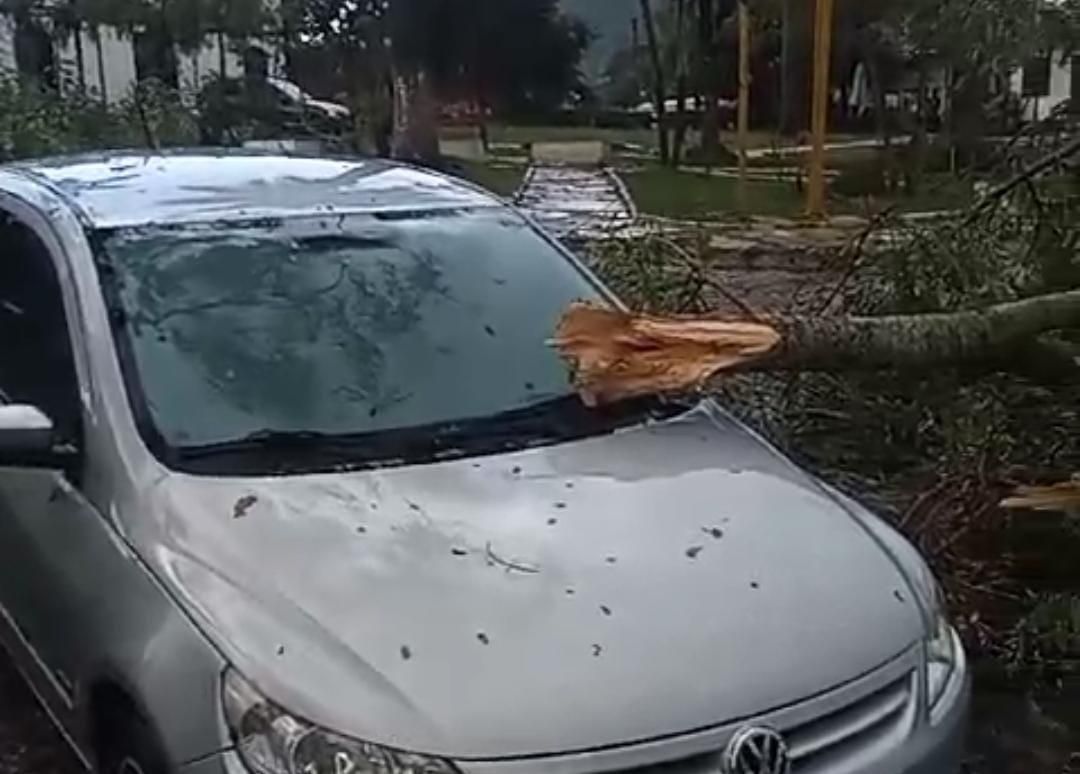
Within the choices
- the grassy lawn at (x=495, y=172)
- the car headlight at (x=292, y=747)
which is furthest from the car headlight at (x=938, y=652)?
the grassy lawn at (x=495, y=172)

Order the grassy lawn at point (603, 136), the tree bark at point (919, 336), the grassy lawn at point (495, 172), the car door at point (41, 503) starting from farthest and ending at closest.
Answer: the grassy lawn at point (603, 136)
the grassy lawn at point (495, 172)
the tree bark at point (919, 336)
the car door at point (41, 503)

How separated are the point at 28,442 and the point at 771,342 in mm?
1866

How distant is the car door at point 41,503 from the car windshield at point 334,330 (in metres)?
0.22

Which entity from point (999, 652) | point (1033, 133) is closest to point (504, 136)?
point (1033, 133)

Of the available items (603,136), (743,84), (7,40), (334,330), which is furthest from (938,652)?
(603,136)

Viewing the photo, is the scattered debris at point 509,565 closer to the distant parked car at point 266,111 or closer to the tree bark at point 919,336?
the tree bark at point 919,336

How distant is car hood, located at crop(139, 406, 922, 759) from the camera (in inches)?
96.2

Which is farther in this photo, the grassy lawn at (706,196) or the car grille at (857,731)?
the grassy lawn at (706,196)

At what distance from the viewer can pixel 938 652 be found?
294cm

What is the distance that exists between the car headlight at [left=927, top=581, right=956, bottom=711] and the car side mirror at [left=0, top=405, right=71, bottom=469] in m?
1.88

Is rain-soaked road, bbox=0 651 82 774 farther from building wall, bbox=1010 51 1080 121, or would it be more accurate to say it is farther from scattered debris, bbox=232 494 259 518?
building wall, bbox=1010 51 1080 121

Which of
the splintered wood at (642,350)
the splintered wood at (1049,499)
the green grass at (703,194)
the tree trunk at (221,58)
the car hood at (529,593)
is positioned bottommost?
the green grass at (703,194)

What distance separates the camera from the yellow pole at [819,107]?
14.2m

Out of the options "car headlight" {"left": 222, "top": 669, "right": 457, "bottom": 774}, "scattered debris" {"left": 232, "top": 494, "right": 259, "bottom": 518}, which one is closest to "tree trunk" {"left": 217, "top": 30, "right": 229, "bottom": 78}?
"scattered debris" {"left": 232, "top": 494, "right": 259, "bottom": 518}
